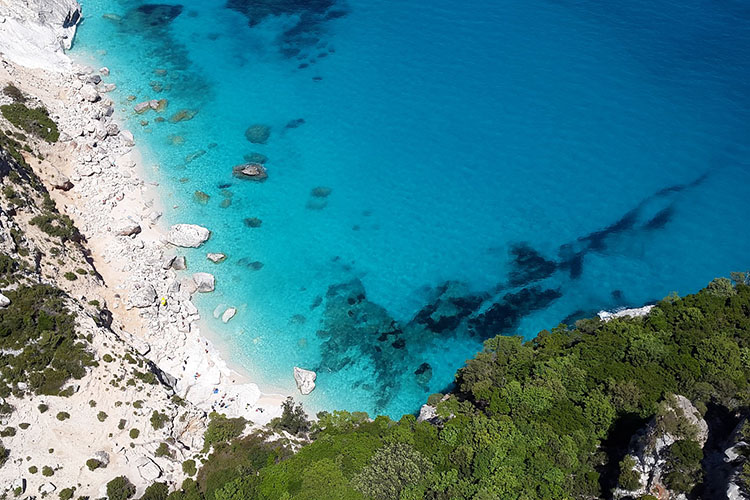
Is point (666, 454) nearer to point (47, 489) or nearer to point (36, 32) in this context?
point (47, 489)

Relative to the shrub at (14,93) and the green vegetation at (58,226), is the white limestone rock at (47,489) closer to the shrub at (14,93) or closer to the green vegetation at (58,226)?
the green vegetation at (58,226)

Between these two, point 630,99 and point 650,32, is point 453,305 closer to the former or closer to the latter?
point 630,99

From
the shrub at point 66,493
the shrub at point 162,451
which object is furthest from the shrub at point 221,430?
the shrub at point 66,493

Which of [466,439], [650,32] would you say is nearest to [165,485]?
[466,439]

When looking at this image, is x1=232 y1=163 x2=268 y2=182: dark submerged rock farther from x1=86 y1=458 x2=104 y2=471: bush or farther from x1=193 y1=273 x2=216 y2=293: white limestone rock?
x1=86 y1=458 x2=104 y2=471: bush

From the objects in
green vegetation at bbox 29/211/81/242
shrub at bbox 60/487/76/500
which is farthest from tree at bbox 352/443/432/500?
green vegetation at bbox 29/211/81/242

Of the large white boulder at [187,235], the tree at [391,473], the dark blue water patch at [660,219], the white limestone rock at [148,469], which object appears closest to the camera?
the tree at [391,473]

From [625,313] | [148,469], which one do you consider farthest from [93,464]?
[625,313]

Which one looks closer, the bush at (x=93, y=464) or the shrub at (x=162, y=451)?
the bush at (x=93, y=464)
